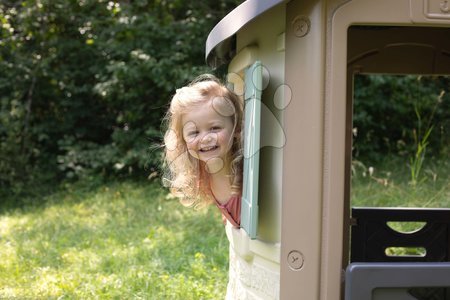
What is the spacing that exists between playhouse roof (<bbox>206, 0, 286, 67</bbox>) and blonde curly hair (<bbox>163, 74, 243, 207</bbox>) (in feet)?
0.32

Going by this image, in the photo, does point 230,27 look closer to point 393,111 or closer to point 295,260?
point 295,260

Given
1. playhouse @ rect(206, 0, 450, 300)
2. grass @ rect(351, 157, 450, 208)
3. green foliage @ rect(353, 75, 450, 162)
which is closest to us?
playhouse @ rect(206, 0, 450, 300)

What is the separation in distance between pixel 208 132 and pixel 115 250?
2222mm

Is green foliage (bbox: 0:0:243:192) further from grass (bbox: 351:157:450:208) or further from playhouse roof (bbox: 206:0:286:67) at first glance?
playhouse roof (bbox: 206:0:286:67)

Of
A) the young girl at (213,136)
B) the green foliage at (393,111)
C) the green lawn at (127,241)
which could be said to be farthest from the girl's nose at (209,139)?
the green foliage at (393,111)

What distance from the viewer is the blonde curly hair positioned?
6.42ft

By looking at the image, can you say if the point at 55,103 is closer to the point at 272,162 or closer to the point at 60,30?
the point at 60,30

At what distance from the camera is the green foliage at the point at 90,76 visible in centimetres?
673

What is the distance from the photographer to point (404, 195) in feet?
15.6

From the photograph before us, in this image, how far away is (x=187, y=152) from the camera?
2080 mm

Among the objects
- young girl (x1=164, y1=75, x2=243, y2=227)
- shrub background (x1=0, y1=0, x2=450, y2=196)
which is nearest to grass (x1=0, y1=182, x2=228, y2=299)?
young girl (x1=164, y1=75, x2=243, y2=227)

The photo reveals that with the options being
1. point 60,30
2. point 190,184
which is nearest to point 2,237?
point 190,184

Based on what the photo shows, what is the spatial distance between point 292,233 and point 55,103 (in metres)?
6.95

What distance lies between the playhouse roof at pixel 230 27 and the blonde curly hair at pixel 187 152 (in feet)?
0.32
